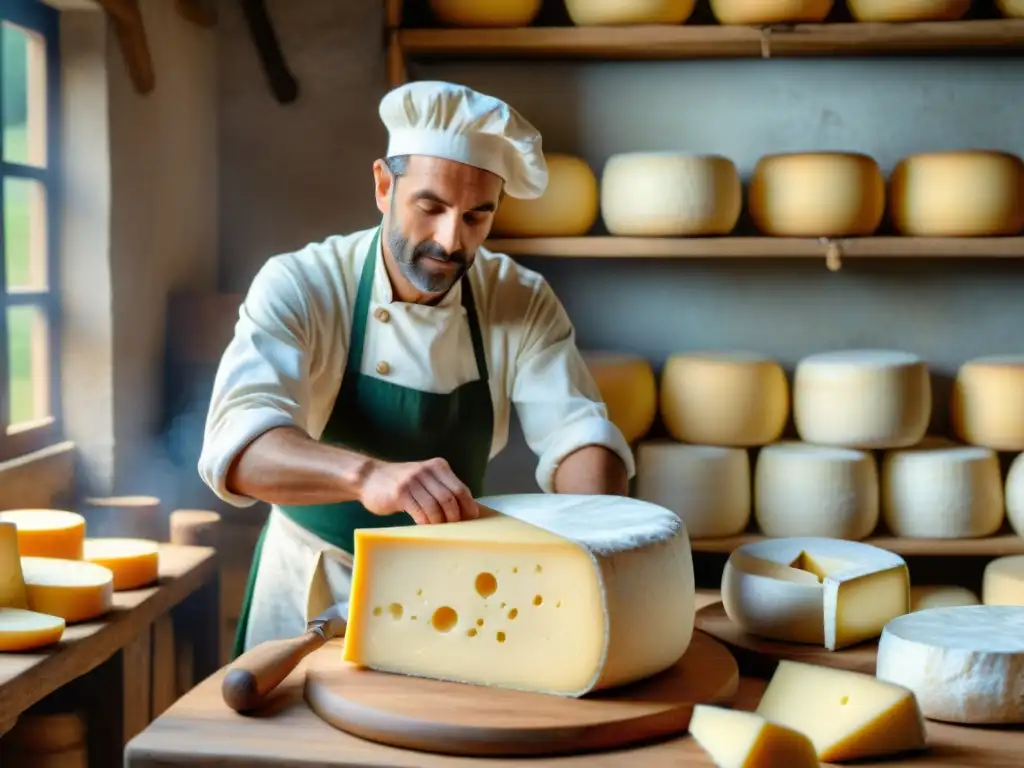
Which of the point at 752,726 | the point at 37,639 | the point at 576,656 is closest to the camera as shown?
the point at 752,726

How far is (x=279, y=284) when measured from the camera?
6.37 ft

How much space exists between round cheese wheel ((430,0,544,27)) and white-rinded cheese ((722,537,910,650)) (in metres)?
1.73

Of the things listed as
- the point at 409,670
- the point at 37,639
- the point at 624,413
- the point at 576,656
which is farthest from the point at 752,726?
the point at 624,413

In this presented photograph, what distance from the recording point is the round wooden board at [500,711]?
1.20 meters

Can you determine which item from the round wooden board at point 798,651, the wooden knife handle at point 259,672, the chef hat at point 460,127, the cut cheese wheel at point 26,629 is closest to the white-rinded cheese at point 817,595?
the round wooden board at point 798,651

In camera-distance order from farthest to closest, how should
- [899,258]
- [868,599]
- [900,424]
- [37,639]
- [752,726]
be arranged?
[899,258], [900,424], [37,639], [868,599], [752,726]

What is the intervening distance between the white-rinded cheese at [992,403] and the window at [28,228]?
6.99 ft

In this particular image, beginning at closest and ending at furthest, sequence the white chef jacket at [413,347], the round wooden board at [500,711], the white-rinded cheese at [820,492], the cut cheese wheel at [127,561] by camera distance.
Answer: the round wooden board at [500,711], the white chef jacket at [413,347], the cut cheese wheel at [127,561], the white-rinded cheese at [820,492]

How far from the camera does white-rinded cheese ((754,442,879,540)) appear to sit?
2793mm

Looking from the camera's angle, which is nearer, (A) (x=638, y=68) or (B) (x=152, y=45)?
(B) (x=152, y=45)

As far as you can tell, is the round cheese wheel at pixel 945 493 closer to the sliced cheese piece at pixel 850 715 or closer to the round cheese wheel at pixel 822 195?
the round cheese wheel at pixel 822 195

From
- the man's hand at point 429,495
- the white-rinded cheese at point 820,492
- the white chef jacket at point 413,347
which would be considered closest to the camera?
the man's hand at point 429,495

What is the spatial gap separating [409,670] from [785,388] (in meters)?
1.79

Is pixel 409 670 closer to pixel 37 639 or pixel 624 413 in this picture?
pixel 37 639
